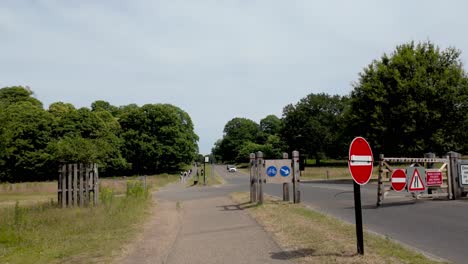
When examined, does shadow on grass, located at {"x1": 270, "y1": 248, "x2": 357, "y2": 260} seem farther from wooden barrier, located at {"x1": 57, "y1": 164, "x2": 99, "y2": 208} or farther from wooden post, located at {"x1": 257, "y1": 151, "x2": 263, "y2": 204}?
wooden barrier, located at {"x1": 57, "y1": 164, "x2": 99, "y2": 208}

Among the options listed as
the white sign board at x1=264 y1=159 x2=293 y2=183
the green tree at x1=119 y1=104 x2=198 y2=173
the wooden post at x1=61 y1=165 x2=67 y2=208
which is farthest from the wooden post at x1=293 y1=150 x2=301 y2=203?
the green tree at x1=119 y1=104 x2=198 y2=173

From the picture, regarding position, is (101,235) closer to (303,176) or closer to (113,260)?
(113,260)

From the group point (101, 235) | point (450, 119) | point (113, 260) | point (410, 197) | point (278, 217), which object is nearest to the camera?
point (113, 260)

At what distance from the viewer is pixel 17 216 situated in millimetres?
12914

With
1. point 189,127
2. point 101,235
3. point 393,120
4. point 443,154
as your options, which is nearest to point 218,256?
point 101,235

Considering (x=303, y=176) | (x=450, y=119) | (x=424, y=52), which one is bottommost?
(x=303, y=176)

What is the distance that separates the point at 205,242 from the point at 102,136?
67992mm

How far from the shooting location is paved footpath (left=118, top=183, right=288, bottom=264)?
7770mm

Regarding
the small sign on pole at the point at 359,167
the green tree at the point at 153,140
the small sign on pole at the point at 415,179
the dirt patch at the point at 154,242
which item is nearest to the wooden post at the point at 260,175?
the dirt patch at the point at 154,242

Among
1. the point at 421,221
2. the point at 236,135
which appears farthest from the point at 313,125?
the point at 421,221

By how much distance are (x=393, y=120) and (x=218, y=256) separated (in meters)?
31.9

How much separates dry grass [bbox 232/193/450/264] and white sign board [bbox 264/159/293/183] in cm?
426

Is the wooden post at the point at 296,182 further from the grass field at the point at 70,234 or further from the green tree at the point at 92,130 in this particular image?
the green tree at the point at 92,130

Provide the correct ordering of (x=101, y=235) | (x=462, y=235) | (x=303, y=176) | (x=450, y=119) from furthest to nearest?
(x=303, y=176) → (x=450, y=119) → (x=101, y=235) → (x=462, y=235)
